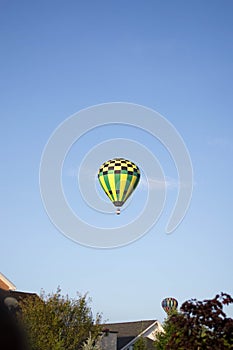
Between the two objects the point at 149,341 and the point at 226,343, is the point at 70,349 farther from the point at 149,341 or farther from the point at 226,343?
the point at 149,341

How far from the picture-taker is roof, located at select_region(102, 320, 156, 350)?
55969mm

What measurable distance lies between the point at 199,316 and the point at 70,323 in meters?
22.4

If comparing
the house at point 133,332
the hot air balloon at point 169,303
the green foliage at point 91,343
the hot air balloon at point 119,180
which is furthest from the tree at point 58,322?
the hot air balloon at point 169,303

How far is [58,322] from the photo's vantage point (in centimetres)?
3566

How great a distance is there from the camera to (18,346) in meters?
1.07

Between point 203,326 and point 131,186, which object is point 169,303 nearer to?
point 131,186

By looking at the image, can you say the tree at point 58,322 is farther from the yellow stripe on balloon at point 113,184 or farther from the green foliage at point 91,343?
the yellow stripe on balloon at point 113,184

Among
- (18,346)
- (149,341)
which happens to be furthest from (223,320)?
(149,341)

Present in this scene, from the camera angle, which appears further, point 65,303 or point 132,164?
point 132,164

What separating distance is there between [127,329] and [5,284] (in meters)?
18.3

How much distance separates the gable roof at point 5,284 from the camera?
1852 inches

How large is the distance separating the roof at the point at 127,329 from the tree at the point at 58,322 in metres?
17.9

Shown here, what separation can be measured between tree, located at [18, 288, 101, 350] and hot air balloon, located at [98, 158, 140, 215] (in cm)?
774

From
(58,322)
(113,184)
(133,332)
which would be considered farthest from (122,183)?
(133,332)
